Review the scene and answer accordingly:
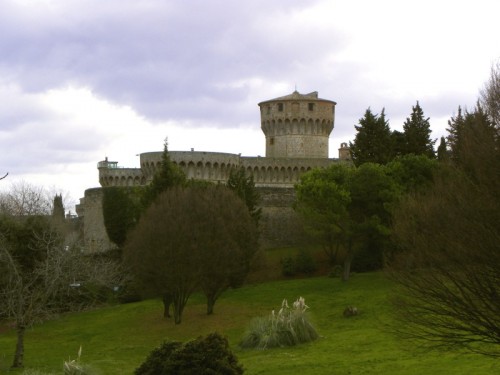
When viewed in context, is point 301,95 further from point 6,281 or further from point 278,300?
point 6,281

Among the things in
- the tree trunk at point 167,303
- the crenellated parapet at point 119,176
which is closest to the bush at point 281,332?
the tree trunk at point 167,303

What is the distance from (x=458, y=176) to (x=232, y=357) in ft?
25.3

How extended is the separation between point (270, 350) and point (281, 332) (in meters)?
1.00

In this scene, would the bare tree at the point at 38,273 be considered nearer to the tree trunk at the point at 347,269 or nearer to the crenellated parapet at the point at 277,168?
the tree trunk at the point at 347,269

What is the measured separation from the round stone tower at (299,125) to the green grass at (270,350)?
1268 inches

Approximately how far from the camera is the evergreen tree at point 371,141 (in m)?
47.6

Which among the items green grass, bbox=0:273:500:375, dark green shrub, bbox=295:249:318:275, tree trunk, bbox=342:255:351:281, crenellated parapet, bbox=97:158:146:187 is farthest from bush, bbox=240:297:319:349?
crenellated parapet, bbox=97:158:146:187

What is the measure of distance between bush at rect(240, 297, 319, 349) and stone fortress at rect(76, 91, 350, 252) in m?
23.9

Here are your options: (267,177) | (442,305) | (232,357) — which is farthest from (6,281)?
(267,177)

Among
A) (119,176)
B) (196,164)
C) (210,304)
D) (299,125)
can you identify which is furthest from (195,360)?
(299,125)

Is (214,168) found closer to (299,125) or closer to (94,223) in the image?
(94,223)

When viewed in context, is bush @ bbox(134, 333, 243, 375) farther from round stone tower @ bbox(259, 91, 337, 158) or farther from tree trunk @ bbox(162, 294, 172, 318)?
round stone tower @ bbox(259, 91, 337, 158)

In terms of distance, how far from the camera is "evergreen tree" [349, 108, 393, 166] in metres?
47.6

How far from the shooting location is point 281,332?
25172 mm
